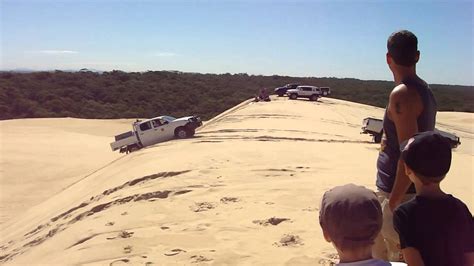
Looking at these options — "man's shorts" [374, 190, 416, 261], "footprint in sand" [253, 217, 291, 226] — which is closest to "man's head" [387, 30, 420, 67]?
"man's shorts" [374, 190, 416, 261]

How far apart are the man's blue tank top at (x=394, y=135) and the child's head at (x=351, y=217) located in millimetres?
1279

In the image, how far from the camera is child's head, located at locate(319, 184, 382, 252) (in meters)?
2.35

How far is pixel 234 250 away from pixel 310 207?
2083mm

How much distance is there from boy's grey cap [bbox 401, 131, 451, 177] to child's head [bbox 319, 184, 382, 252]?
0.48 meters

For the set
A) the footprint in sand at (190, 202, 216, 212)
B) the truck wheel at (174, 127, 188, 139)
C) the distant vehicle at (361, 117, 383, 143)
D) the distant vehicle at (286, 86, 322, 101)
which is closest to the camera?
the footprint in sand at (190, 202, 216, 212)

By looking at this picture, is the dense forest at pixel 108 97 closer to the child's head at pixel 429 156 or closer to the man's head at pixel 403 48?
the man's head at pixel 403 48

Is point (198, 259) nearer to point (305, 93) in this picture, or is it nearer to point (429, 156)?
point (429, 156)

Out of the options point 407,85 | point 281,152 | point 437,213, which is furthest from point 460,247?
point 281,152

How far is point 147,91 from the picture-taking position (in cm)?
6775

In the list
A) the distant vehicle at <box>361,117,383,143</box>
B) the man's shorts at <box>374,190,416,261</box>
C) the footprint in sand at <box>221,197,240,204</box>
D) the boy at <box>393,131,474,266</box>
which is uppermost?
the boy at <box>393,131,474,266</box>

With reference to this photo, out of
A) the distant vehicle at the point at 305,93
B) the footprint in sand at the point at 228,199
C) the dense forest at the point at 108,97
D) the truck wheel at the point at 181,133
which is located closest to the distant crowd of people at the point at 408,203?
the footprint in sand at the point at 228,199

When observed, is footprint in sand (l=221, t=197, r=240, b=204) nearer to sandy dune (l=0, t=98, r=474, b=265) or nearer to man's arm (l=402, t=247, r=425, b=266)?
sandy dune (l=0, t=98, r=474, b=265)

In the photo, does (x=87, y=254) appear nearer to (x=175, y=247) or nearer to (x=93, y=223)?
(x=175, y=247)

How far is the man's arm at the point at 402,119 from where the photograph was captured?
3.40 meters
